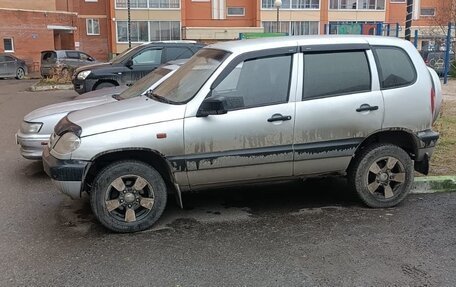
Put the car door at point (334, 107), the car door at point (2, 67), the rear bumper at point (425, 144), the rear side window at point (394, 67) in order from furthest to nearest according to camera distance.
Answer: the car door at point (2, 67)
the rear bumper at point (425, 144)
the rear side window at point (394, 67)
the car door at point (334, 107)

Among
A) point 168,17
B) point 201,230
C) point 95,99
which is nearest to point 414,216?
point 201,230

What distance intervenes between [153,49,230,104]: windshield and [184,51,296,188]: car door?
204 millimetres

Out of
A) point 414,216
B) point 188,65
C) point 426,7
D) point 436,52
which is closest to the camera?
point 414,216

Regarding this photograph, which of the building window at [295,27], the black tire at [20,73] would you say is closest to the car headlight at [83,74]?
the black tire at [20,73]

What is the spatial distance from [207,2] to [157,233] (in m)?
45.6

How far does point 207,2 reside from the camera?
4781 cm

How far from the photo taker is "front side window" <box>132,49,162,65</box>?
43.9 ft

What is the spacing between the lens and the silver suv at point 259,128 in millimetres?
4559

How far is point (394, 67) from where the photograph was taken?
517cm

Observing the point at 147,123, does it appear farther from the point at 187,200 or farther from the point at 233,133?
the point at 187,200

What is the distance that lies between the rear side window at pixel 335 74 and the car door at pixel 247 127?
20 centimetres

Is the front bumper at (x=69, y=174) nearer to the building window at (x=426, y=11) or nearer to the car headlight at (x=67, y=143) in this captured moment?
the car headlight at (x=67, y=143)

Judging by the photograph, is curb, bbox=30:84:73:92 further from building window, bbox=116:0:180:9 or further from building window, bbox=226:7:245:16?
building window, bbox=226:7:245:16

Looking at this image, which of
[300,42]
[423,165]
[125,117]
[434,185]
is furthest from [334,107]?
[125,117]
